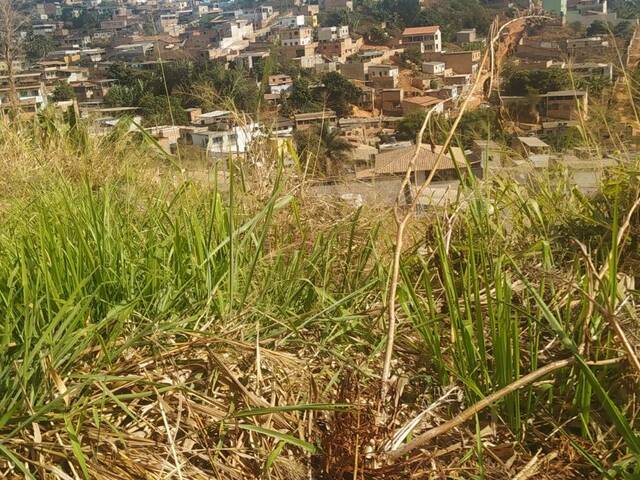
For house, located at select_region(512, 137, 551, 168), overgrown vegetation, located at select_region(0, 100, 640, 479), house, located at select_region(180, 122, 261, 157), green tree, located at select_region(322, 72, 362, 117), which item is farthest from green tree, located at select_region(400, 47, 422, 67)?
overgrown vegetation, located at select_region(0, 100, 640, 479)

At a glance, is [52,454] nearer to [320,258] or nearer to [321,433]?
[321,433]

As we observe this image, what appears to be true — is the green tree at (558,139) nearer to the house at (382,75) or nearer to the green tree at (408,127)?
the green tree at (408,127)

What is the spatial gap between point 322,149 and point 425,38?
28.6 metres

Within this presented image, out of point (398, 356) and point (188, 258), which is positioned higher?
point (188, 258)

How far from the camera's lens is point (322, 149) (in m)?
3.39

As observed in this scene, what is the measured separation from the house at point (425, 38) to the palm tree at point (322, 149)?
920 inches

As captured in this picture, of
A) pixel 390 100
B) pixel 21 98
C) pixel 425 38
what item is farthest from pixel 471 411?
pixel 425 38

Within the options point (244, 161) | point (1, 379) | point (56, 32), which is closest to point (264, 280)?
point (1, 379)

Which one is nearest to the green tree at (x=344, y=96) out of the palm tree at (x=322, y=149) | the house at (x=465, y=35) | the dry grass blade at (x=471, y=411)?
the palm tree at (x=322, y=149)

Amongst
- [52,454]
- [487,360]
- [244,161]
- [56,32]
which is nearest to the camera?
[52,454]

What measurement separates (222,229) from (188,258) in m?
0.17

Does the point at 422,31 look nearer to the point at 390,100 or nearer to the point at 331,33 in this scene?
the point at 331,33

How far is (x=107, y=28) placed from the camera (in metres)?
41.6

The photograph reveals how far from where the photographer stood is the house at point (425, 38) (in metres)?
27.7
